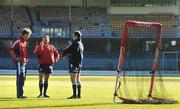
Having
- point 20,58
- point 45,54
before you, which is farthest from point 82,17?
point 20,58

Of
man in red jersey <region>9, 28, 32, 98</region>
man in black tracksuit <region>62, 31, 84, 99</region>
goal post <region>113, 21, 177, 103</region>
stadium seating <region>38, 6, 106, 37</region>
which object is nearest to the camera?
goal post <region>113, 21, 177, 103</region>

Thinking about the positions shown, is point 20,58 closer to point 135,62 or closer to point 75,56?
point 75,56

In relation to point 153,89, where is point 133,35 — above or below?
above

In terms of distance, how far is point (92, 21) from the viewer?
60594mm

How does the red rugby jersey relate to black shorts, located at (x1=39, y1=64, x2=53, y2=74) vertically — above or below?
above

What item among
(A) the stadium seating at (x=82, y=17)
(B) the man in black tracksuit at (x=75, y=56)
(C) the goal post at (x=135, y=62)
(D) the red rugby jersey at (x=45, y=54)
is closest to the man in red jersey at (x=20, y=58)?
(D) the red rugby jersey at (x=45, y=54)

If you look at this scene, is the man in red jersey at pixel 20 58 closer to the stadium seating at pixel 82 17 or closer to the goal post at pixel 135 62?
the goal post at pixel 135 62

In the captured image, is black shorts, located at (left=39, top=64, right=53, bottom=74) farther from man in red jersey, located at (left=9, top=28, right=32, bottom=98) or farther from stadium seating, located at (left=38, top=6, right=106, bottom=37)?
stadium seating, located at (left=38, top=6, right=106, bottom=37)

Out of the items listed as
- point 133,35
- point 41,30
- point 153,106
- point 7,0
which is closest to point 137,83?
point 133,35

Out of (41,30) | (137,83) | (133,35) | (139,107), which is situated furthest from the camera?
(41,30)

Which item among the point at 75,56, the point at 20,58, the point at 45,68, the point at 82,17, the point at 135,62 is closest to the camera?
the point at 20,58

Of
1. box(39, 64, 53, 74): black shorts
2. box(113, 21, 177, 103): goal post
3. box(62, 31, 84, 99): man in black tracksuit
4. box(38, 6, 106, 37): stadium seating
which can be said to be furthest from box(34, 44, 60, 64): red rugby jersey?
box(38, 6, 106, 37): stadium seating

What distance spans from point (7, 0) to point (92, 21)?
9583 millimetres

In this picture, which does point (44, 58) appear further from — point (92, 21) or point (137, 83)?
point (92, 21)
